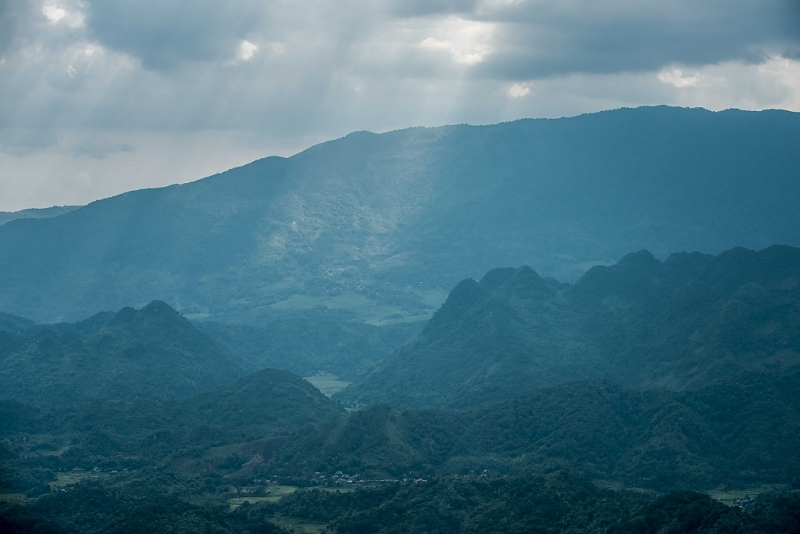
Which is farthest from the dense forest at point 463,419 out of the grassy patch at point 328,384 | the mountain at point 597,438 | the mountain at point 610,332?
the grassy patch at point 328,384

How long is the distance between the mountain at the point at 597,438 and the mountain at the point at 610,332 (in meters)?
12.3

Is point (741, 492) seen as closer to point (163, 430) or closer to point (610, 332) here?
point (163, 430)

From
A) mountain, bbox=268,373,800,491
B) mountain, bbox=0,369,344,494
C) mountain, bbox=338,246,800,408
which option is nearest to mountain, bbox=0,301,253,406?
mountain, bbox=0,369,344,494

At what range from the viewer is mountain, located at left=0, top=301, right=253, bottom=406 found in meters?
125

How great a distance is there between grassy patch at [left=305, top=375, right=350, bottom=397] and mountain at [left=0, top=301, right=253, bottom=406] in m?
11.0

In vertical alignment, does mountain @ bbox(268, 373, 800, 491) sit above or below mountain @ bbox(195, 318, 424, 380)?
below

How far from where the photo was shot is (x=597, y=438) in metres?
90.2

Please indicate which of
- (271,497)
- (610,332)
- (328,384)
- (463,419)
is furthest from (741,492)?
(328,384)

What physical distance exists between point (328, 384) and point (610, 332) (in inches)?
1675

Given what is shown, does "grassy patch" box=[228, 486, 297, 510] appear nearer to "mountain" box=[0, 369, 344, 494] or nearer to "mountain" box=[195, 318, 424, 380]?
"mountain" box=[0, 369, 344, 494]

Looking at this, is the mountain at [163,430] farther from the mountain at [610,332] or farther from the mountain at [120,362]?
the mountain at [610,332]

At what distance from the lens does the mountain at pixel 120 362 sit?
125 meters

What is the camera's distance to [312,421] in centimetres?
10706

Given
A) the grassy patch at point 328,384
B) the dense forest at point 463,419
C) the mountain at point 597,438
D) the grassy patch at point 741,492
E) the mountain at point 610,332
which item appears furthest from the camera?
the grassy patch at point 328,384
